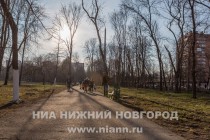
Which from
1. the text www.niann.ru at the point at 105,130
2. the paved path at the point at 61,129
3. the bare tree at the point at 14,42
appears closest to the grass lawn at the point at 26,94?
the bare tree at the point at 14,42

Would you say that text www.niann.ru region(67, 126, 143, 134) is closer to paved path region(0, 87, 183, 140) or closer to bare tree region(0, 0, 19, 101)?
paved path region(0, 87, 183, 140)

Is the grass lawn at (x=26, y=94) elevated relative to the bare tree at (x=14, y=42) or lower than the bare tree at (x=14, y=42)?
lower

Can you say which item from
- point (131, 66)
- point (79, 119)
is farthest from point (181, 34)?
point (79, 119)

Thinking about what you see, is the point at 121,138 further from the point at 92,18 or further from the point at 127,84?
the point at 127,84

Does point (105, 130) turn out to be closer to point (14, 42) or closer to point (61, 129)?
point (61, 129)

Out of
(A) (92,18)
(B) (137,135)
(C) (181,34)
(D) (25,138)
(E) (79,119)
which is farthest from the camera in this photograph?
(C) (181,34)

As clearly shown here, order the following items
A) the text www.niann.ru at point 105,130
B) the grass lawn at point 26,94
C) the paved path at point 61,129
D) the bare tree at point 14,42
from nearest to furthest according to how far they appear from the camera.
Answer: the paved path at point 61,129 < the text www.niann.ru at point 105,130 < the bare tree at point 14,42 < the grass lawn at point 26,94

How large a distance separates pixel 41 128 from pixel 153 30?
44557 mm

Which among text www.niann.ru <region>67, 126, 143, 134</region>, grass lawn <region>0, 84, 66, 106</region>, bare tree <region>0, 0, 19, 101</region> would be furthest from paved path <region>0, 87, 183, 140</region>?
grass lawn <region>0, 84, 66, 106</region>

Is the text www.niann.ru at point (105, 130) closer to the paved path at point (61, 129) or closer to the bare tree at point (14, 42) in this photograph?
the paved path at point (61, 129)

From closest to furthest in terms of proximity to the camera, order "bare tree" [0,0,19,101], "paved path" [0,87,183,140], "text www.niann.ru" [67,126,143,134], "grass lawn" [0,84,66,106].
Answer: "paved path" [0,87,183,140], "text www.niann.ru" [67,126,143,134], "bare tree" [0,0,19,101], "grass lawn" [0,84,66,106]

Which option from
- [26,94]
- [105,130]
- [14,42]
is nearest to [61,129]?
[105,130]

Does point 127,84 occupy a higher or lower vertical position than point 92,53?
lower

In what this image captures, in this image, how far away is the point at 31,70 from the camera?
338 feet
